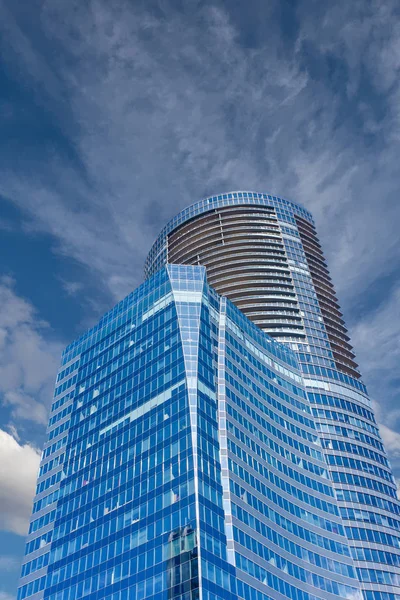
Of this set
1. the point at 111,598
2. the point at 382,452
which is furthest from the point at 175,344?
the point at 382,452

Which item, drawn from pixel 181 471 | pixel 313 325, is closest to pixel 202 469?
pixel 181 471

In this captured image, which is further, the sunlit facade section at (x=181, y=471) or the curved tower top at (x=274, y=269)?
the curved tower top at (x=274, y=269)

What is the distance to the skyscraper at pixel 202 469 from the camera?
81562 mm

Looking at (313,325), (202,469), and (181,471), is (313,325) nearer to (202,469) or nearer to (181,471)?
(202,469)


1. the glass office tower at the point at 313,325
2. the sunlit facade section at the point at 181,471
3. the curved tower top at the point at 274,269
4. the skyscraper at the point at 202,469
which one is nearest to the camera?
→ the sunlit facade section at the point at 181,471

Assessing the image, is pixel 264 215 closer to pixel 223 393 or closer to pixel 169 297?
pixel 169 297

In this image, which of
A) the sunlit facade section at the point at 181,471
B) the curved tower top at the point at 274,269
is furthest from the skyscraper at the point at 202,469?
the curved tower top at the point at 274,269

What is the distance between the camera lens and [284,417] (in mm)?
118625

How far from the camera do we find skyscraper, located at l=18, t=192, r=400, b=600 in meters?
81.6

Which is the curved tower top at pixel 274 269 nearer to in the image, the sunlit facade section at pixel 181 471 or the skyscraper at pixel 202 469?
the skyscraper at pixel 202 469

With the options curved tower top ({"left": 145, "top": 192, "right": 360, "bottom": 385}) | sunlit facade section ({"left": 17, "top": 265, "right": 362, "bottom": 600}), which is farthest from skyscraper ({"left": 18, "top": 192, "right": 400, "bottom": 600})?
curved tower top ({"left": 145, "top": 192, "right": 360, "bottom": 385})

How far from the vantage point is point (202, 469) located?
8294 cm

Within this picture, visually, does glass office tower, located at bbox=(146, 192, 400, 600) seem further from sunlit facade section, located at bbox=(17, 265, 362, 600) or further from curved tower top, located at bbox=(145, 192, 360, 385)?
sunlit facade section, located at bbox=(17, 265, 362, 600)

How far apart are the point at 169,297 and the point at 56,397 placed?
124 feet
